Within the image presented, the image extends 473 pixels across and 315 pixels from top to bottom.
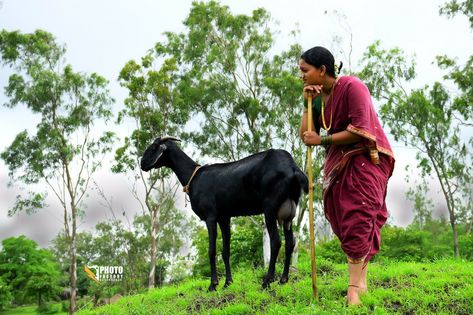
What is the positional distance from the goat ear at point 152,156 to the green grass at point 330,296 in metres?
2.31

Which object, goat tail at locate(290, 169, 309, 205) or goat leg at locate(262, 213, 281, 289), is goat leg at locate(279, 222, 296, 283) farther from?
goat tail at locate(290, 169, 309, 205)

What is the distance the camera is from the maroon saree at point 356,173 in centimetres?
537

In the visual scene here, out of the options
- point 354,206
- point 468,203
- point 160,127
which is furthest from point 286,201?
point 468,203

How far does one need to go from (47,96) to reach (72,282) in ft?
40.9

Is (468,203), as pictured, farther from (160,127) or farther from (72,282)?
(72,282)

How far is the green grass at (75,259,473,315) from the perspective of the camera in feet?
19.8

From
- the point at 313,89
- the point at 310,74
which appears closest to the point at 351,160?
the point at 313,89

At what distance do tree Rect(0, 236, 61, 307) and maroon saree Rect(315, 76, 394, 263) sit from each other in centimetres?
5359

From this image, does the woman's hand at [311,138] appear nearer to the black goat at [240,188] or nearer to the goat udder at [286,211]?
the black goat at [240,188]

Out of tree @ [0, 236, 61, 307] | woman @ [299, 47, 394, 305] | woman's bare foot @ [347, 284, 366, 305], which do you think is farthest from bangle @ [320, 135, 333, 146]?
tree @ [0, 236, 61, 307]

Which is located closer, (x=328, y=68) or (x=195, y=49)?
(x=328, y=68)

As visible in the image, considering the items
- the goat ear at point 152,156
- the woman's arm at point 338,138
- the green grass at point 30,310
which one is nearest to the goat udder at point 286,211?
the woman's arm at point 338,138

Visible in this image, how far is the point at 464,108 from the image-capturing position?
28.2 m

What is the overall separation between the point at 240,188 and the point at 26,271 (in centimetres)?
5286
